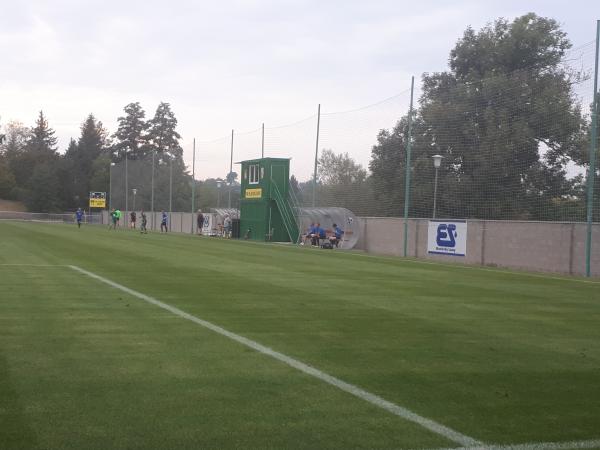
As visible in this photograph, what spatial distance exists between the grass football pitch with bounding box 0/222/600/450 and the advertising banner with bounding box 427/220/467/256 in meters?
13.0

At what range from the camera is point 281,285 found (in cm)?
1347

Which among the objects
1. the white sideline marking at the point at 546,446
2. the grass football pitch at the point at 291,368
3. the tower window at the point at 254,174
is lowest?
the grass football pitch at the point at 291,368

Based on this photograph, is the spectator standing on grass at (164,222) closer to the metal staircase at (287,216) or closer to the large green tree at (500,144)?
the metal staircase at (287,216)

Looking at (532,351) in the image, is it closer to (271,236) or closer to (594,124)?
(594,124)

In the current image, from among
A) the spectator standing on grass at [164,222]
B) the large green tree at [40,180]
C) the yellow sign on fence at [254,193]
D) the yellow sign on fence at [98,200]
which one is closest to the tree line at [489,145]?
the yellow sign on fence at [254,193]

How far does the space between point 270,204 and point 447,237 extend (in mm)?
16371

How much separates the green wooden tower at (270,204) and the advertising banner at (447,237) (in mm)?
12159

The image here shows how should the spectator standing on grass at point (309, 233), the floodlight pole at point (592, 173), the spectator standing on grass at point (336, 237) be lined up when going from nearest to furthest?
the floodlight pole at point (592, 173) < the spectator standing on grass at point (336, 237) < the spectator standing on grass at point (309, 233)

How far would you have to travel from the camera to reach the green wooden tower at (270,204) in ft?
131

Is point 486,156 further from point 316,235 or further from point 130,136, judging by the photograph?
point 130,136

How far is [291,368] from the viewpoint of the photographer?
6078 millimetres

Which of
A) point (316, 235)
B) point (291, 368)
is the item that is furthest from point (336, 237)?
point (291, 368)

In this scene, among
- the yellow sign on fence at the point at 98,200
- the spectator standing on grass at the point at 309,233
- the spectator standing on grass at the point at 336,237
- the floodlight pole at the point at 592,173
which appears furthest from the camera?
the yellow sign on fence at the point at 98,200

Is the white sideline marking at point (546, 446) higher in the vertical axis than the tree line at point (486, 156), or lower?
lower
